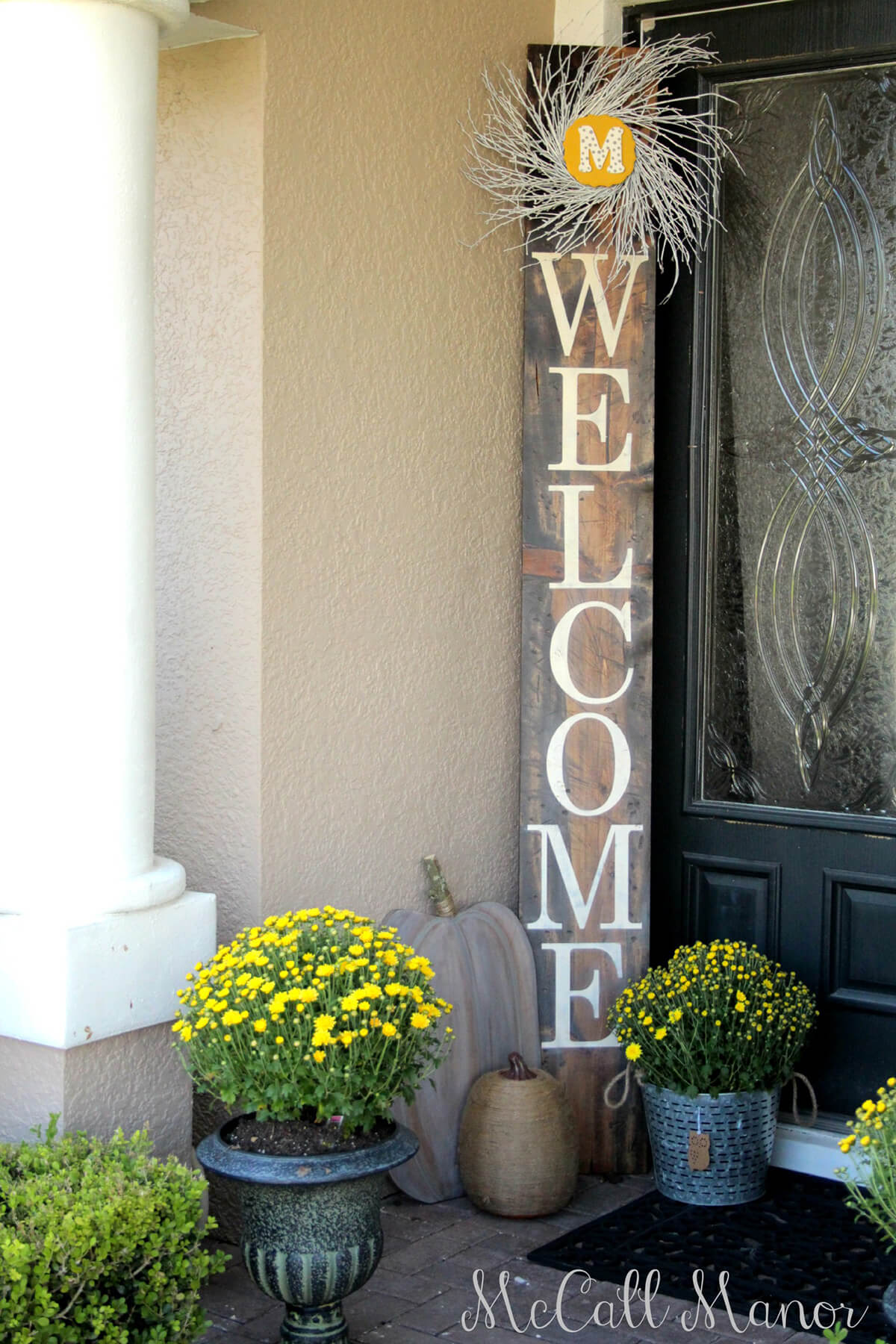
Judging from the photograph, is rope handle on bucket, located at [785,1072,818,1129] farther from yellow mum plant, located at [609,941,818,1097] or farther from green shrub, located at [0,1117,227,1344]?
green shrub, located at [0,1117,227,1344]

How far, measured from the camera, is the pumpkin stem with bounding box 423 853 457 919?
3879mm

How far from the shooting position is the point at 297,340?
11.5 feet

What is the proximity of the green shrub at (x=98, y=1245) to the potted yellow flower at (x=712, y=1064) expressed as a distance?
1.32 metres

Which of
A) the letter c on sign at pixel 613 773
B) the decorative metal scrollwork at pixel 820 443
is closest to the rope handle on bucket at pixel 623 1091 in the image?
the letter c on sign at pixel 613 773

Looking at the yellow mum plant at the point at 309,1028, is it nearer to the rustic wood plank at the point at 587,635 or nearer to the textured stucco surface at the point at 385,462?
the textured stucco surface at the point at 385,462

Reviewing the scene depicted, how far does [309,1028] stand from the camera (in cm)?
266

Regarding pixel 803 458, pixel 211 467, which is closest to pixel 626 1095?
pixel 803 458

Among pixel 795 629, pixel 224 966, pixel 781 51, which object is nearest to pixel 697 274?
pixel 781 51

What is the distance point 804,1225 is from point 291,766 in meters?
1.73

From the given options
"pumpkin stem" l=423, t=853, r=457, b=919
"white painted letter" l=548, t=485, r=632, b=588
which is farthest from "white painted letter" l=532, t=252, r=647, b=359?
A: "pumpkin stem" l=423, t=853, r=457, b=919

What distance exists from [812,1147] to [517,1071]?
2.96 ft

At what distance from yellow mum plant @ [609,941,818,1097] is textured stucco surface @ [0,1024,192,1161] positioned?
1.20 meters

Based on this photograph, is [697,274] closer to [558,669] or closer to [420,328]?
[420,328]

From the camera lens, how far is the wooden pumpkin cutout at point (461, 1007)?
3730mm
